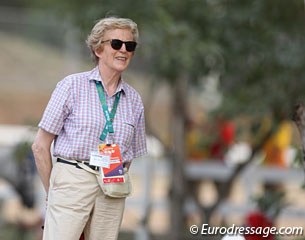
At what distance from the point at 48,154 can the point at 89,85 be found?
458mm

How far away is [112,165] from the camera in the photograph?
5453 millimetres

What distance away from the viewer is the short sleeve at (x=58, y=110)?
543 cm

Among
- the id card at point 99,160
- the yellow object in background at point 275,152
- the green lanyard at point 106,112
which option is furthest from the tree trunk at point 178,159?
the id card at point 99,160

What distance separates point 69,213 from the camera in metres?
5.44

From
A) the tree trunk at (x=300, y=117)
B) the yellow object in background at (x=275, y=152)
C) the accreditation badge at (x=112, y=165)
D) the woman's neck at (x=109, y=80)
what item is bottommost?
the yellow object in background at (x=275, y=152)

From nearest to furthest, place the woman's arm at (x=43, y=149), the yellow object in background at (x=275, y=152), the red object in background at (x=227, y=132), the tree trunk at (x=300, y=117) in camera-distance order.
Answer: the woman's arm at (x=43, y=149) → the tree trunk at (x=300, y=117) → the red object in background at (x=227, y=132) → the yellow object in background at (x=275, y=152)

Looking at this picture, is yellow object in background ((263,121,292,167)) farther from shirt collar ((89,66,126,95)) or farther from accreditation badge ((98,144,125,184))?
accreditation badge ((98,144,125,184))

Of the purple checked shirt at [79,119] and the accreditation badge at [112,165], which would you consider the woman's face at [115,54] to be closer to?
the purple checked shirt at [79,119]

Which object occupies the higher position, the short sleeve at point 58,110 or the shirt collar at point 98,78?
the shirt collar at point 98,78

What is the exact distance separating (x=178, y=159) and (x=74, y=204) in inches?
284

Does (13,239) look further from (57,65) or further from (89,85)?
(57,65)

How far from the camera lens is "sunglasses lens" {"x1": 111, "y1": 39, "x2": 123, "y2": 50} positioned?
5.56 meters

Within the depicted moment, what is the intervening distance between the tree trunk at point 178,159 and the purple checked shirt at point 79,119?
665 centimetres

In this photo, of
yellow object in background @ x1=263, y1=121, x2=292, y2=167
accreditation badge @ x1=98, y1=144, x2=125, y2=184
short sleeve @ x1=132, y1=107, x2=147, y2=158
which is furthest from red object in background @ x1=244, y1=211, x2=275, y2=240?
yellow object in background @ x1=263, y1=121, x2=292, y2=167
